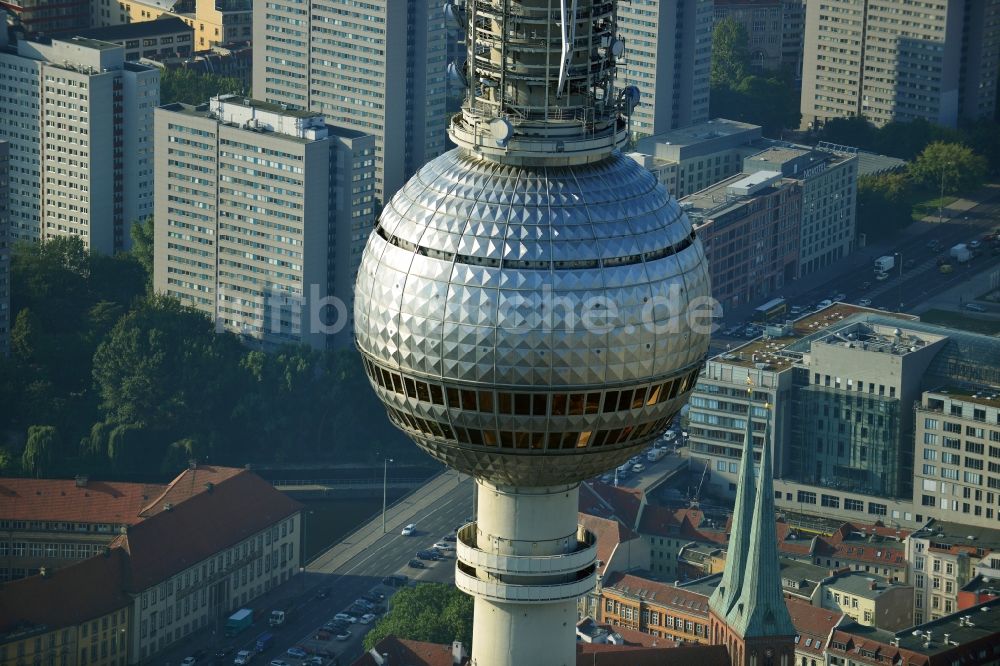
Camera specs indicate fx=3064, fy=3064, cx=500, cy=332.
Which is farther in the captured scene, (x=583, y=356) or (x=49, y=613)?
(x=49, y=613)

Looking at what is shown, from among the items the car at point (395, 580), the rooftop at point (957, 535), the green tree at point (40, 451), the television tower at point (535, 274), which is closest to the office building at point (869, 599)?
the rooftop at point (957, 535)

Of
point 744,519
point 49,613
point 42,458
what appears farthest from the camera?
point 42,458

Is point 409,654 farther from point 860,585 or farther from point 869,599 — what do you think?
point 860,585

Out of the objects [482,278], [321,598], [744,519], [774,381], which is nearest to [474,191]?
[482,278]

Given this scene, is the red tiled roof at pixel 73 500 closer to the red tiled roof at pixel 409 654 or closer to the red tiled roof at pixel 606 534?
the red tiled roof at pixel 409 654

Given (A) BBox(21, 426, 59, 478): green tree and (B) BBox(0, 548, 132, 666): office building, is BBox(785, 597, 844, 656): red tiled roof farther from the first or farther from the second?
(A) BBox(21, 426, 59, 478): green tree

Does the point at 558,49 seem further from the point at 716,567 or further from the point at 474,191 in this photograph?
the point at 716,567
